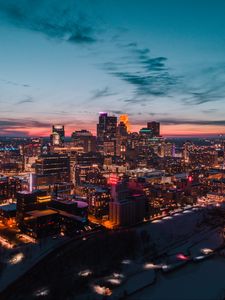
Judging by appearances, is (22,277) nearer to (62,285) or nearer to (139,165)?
(62,285)

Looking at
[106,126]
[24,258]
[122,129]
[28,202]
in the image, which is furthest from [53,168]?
[106,126]

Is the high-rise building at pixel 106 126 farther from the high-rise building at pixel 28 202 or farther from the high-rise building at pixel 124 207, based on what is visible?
the high-rise building at pixel 28 202

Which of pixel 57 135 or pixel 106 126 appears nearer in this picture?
pixel 57 135

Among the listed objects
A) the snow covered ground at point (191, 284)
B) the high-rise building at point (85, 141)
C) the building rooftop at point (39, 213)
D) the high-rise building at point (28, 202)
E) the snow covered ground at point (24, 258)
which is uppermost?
the high-rise building at point (85, 141)

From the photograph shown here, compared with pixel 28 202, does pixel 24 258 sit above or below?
below

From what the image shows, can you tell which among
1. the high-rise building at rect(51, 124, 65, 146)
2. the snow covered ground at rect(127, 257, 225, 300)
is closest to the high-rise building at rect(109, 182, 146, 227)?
the snow covered ground at rect(127, 257, 225, 300)

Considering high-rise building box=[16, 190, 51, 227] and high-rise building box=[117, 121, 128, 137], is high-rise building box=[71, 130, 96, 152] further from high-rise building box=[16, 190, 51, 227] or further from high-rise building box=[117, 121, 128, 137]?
high-rise building box=[16, 190, 51, 227]

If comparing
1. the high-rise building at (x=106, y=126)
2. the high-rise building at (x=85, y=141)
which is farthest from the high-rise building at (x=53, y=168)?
the high-rise building at (x=106, y=126)

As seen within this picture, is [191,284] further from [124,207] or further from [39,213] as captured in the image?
[39,213]

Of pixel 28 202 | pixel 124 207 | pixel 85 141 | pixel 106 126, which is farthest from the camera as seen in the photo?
pixel 106 126
